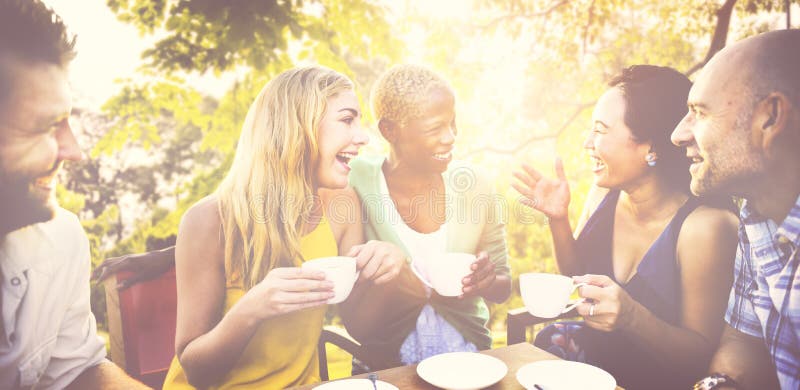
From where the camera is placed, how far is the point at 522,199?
285cm

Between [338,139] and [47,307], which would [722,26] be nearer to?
[338,139]

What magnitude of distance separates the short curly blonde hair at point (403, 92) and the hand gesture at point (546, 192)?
0.68 meters

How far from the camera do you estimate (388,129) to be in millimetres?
2660

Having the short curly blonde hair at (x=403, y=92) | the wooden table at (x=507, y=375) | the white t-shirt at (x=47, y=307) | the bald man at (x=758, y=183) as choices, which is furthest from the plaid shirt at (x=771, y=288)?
the white t-shirt at (x=47, y=307)

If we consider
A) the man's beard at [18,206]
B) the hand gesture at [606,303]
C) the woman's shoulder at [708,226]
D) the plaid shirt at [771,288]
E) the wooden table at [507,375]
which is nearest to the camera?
the wooden table at [507,375]

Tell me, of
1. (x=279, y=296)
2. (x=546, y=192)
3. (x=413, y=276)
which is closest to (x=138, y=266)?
(x=279, y=296)

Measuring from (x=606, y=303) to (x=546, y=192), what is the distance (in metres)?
0.64

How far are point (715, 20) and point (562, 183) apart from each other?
48.3 inches

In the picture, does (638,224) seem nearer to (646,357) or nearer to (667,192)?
(667,192)

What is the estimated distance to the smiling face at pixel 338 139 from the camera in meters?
2.44

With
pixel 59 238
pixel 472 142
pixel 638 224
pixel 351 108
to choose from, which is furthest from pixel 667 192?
pixel 59 238

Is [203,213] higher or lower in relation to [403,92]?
lower

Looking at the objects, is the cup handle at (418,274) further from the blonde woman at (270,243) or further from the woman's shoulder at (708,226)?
the woman's shoulder at (708,226)

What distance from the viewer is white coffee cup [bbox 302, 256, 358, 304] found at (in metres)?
2.19
